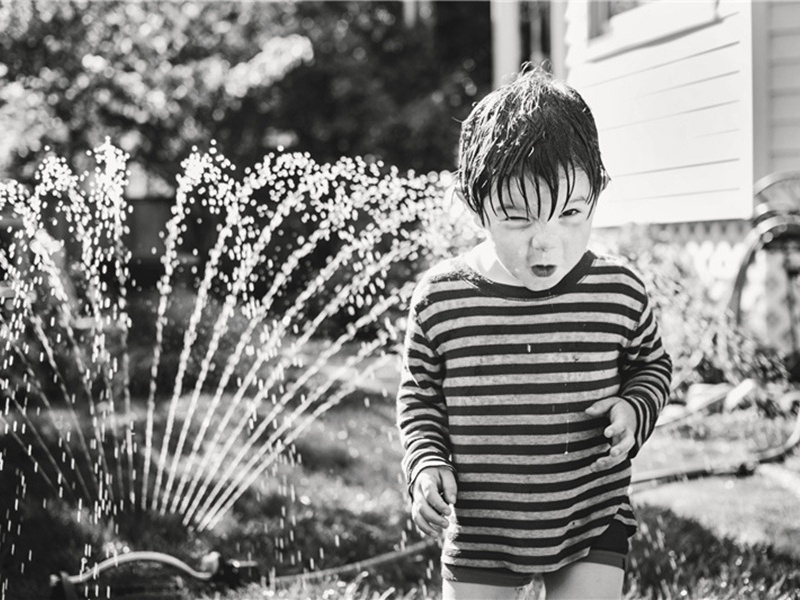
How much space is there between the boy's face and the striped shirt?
6cm

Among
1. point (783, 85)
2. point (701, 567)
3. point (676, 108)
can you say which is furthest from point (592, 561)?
point (783, 85)

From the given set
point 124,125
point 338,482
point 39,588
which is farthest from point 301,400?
point 124,125

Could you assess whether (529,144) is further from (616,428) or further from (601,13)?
(601,13)

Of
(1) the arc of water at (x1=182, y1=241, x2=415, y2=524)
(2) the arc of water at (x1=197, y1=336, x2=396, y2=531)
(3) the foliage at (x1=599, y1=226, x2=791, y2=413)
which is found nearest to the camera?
(2) the arc of water at (x1=197, y1=336, x2=396, y2=531)

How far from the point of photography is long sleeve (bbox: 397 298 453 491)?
1572 millimetres

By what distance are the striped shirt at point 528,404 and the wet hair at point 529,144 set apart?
14 cm

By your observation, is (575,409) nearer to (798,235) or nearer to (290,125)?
(798,235)

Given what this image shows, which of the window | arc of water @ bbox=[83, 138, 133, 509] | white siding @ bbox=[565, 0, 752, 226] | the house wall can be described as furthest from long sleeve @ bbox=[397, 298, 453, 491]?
the window

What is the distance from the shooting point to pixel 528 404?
5.05ft

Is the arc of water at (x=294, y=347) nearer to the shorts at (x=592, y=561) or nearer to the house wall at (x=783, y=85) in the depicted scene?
the shorts at (x=592, y=561)

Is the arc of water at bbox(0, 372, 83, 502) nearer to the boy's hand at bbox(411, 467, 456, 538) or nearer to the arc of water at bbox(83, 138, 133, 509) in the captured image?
the arc of water at bbox(83, 138, 133, 509)

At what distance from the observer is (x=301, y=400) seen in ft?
12.8

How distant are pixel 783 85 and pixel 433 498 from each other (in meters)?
4.94

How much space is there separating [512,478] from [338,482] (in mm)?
2111
